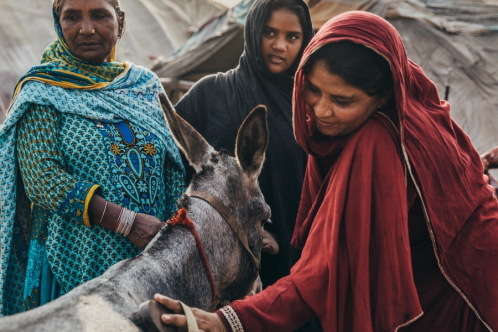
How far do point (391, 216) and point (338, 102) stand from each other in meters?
0.47

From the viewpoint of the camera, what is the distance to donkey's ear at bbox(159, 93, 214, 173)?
2184 millimetres

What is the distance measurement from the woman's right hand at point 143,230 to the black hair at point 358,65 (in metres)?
1.02

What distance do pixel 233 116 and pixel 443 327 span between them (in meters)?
1.72

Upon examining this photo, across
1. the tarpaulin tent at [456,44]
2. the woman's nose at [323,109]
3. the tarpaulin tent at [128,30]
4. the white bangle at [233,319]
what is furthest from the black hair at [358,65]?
the tarpaulin tent at [128,30]

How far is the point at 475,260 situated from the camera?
6.09 ft

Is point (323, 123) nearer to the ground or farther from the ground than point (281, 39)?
nearer to the ground

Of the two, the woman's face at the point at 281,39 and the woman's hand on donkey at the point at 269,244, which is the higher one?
the woman's face at the point at 281,39

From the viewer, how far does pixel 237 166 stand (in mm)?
2246

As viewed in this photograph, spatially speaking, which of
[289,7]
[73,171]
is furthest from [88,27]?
[289,7]

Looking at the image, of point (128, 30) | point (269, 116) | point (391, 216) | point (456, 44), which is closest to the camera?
point (391, 216)

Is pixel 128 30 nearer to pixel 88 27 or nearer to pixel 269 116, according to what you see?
pixel 269 116

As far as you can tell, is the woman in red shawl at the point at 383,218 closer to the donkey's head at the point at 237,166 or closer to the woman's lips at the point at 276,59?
the donkey's head at the point at 237,166

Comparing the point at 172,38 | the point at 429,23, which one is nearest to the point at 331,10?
the point at 429,23

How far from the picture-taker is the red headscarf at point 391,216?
66.1 inches
